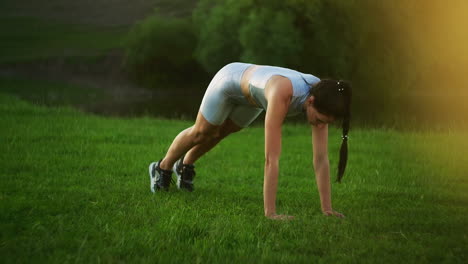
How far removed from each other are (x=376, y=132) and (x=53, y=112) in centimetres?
838

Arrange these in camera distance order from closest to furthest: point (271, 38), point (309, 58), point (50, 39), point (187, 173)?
point (187, 173), point (271, 38), point (309, 58), point (50, 39)

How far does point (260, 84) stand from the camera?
502cm

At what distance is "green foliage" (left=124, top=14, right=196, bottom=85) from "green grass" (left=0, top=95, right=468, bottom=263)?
30.6m

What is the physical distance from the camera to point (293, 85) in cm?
486

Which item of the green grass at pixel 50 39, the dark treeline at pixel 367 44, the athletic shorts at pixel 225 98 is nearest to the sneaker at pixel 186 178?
the athletic shorts at pixel 225 98

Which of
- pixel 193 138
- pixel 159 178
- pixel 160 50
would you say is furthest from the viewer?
pixel 160 50

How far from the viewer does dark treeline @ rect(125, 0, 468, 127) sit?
2509 cm

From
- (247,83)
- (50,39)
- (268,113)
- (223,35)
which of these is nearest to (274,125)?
(268,113)

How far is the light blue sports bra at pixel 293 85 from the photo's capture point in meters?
4.89

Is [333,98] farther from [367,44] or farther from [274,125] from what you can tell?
[367,44]

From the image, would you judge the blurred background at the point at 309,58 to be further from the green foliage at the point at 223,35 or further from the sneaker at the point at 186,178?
the sneaker at the point at 186,178

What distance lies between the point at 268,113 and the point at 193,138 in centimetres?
145

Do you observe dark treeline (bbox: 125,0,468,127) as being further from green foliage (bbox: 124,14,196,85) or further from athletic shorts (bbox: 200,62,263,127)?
athletic shorts (bbox: 200,62,263,127)

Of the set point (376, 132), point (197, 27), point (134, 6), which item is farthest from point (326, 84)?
point (134, 6)
